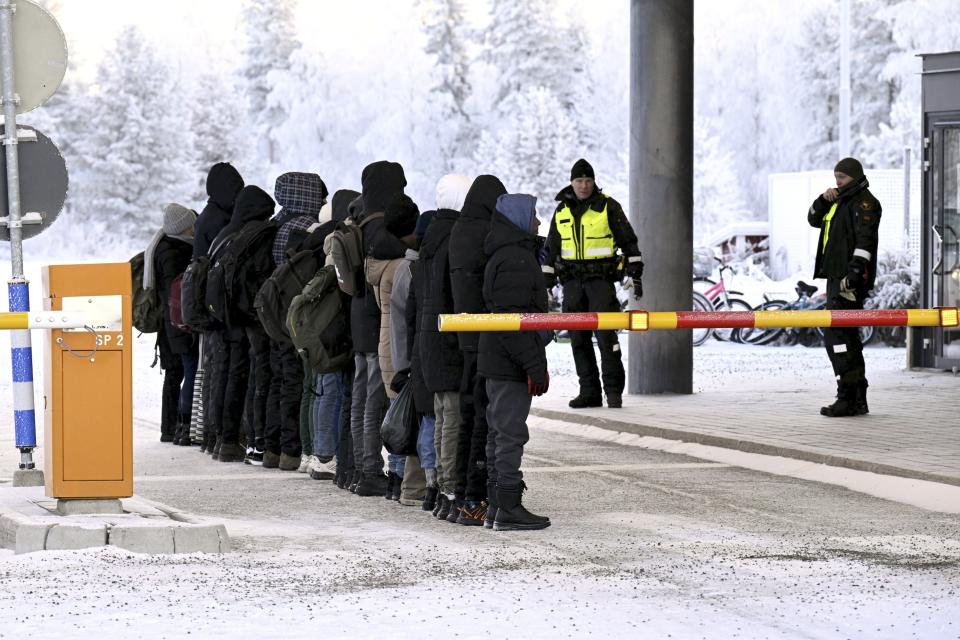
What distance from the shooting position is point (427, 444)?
9.92m

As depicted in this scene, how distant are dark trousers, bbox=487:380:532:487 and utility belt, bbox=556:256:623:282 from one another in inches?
259

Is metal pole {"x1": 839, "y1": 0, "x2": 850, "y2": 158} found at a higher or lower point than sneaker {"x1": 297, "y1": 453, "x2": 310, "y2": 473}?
higher

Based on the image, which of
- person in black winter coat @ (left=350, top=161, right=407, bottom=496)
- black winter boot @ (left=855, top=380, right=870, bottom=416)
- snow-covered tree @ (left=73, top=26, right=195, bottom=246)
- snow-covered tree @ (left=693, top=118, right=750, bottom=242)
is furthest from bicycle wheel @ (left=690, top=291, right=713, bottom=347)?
snow-covered tree @ (left=73, top=26, right=195, bottom=246)

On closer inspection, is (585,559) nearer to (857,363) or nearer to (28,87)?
(28,87)

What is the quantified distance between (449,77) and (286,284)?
70729 millimetres

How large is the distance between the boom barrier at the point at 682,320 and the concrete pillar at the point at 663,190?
21.6 ft

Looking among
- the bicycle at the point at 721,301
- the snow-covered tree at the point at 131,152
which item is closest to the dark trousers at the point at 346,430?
the bicycle at the point at 721,301

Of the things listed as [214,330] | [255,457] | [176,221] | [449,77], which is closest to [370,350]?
[255,457]

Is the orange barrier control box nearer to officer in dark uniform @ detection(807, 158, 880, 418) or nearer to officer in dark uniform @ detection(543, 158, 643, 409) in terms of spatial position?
officer in dark uniform @ detection(807, 158, 880, 418)

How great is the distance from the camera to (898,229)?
1563 inches

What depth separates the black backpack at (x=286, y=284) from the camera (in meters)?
11.7

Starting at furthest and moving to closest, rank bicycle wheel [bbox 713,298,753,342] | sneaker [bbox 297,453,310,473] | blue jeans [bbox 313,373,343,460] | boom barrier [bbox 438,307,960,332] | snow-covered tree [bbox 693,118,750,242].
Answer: snow-covered tree [bbox 693,118,750,242] < bicycle wheel [bbox 713,298,753,342] < sneaker [bbox 297,453,310,473] < blue jeans [bbox 313,373,343,460] < boom barrier [bbox 438,307,960,332]

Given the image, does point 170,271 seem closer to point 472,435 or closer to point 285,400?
point 285,400

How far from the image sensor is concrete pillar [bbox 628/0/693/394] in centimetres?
1733
